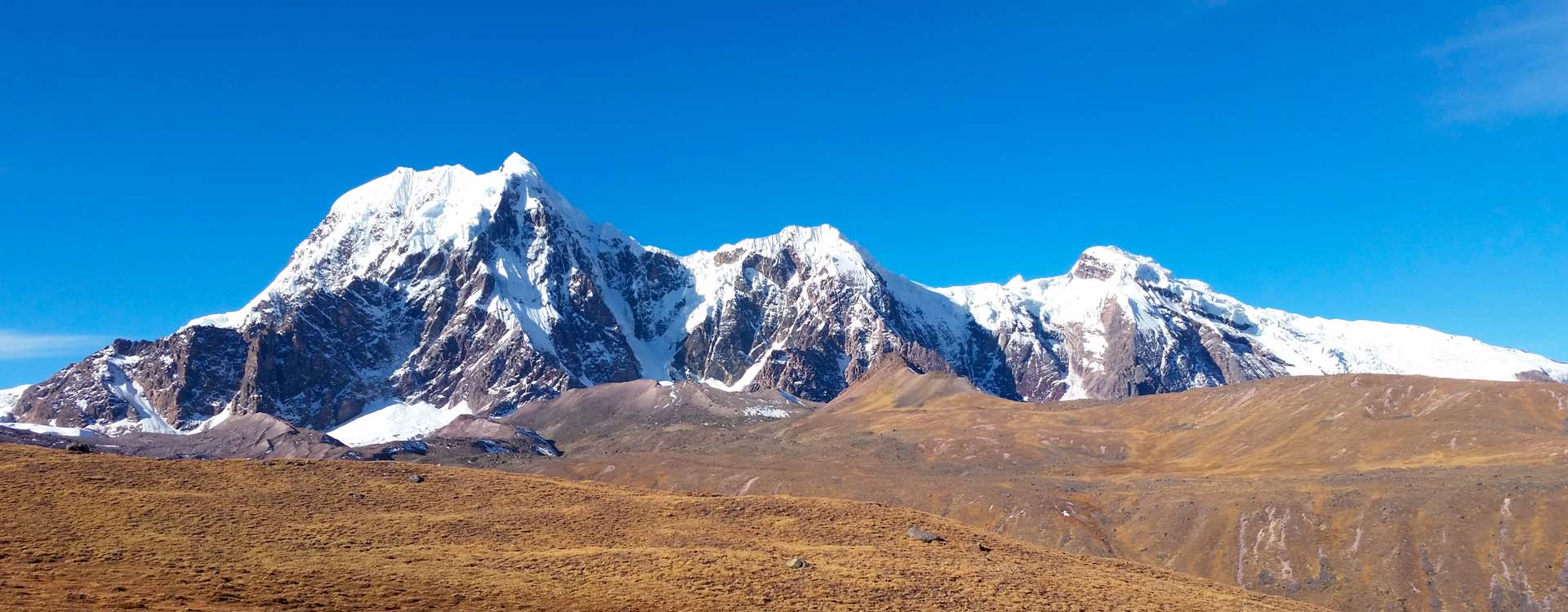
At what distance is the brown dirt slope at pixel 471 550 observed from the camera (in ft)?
178

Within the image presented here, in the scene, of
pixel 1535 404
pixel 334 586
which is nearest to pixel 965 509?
pixel 1535 404

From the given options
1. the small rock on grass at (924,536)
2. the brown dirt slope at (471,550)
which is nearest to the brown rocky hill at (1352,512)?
the brown dirt slope at (471,550)

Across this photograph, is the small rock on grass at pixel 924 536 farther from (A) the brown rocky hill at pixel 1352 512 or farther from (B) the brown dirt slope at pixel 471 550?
(A) the brown rocky hill at pixel 1352 512

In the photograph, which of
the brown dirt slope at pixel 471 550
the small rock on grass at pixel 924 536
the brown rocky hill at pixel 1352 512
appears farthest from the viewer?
the brown rocky hill at pixel 1352 512

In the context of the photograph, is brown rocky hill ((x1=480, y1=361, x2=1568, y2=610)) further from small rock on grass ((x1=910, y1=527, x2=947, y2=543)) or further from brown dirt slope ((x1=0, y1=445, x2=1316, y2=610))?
small rock on grass ((x1=910, y1=527, x2=947, y2=543))

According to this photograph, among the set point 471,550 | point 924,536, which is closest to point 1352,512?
point 924,536

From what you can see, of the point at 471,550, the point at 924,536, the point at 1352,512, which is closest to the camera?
the point at 471,550

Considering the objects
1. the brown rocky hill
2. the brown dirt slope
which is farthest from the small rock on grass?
the brown rocky hill

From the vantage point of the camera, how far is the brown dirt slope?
178ft

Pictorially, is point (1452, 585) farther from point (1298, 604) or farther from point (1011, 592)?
point (1011, 592)

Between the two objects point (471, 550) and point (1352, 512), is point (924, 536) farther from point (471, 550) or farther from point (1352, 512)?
point (1352, 512)

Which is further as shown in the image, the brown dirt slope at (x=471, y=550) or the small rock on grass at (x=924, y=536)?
the small rock on grass at (x=924, y=536)

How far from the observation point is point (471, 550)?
65.6 m

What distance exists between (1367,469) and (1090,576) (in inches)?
4855
